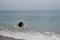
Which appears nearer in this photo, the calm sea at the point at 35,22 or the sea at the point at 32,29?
the sea at the point at 32,29

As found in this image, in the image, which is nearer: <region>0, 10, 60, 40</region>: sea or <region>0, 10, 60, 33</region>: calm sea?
<region>0, 10, 60, 40</region>: sea

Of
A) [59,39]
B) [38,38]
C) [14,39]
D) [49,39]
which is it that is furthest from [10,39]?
[59,39]

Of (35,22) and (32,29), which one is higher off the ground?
(35,22)

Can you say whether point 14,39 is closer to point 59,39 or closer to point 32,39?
point 32,39

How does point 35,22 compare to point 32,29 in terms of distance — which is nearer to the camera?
point 32,29

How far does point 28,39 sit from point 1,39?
1.74m

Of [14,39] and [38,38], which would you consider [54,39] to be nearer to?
[38,38]

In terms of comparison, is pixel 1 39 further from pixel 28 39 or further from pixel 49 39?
pixel 49 39

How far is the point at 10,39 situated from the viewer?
34.3 ft

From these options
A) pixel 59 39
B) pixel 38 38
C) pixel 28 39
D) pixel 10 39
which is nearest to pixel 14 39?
pixel 10 39

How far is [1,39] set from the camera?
10.5 meters

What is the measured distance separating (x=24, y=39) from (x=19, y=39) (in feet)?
1.07

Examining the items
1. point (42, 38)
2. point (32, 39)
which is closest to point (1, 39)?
point (32, 39)

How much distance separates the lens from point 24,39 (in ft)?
34.2
